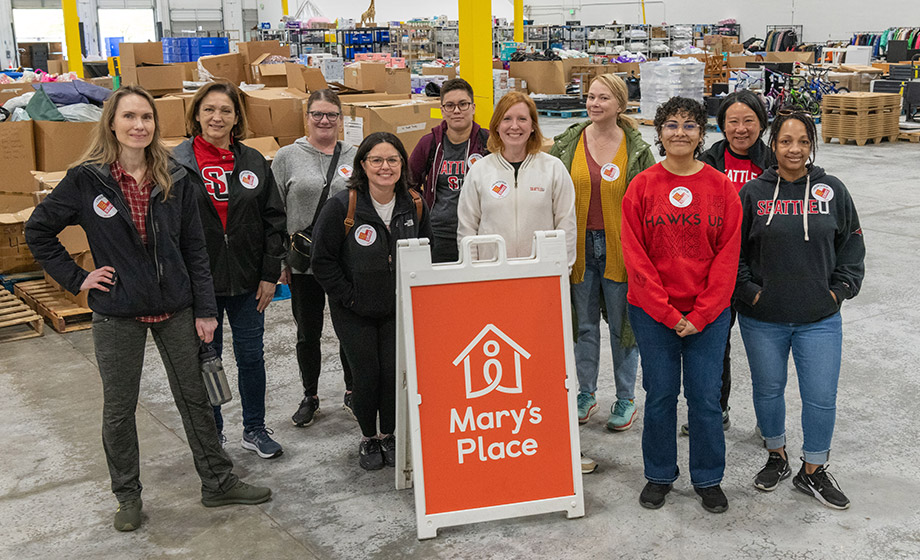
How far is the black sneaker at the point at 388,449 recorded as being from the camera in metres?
3.57

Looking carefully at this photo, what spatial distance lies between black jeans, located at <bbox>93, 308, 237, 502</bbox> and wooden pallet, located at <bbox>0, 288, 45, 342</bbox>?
9.54 ft

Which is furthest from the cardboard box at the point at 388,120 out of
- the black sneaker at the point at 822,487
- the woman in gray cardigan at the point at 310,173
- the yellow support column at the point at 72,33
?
the yellow support column at the point at 72,33

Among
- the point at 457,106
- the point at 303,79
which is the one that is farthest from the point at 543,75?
the point at 457,106

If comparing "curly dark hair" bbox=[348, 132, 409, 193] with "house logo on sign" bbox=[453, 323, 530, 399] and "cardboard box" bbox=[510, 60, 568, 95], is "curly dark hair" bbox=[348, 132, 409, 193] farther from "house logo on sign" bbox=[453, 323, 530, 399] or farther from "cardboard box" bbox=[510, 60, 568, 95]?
"cardboard box" bbox=[510, 60, 568, 95]

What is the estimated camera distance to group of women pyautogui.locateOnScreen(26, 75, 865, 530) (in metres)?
2.91

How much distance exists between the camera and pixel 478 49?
871cm

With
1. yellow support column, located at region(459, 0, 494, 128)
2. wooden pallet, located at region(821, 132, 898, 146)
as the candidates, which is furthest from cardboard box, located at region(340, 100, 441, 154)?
wooden pallet, located at region(821, 132, 898, 146)

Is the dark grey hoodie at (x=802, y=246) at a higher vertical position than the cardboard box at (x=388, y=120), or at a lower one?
lower

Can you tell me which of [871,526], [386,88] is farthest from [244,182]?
[386,88]

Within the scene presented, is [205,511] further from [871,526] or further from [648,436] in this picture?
[871,526]

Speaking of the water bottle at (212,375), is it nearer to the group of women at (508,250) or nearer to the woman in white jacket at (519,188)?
the group of women at (508,250)

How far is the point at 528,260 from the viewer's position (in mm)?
3010

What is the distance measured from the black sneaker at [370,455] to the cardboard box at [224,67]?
7117 mm

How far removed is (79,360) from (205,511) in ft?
7.42
